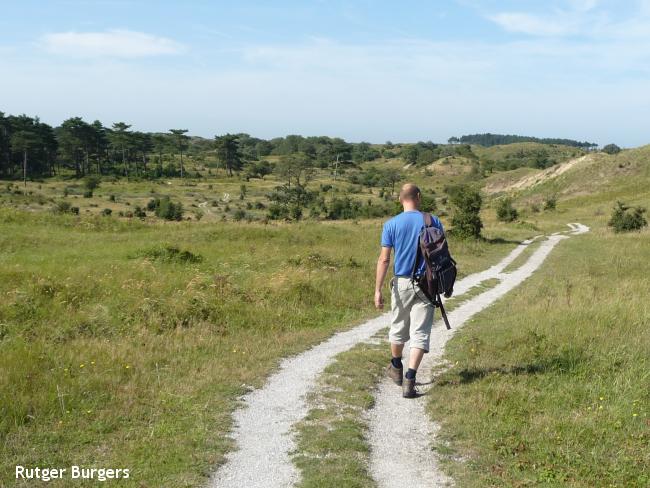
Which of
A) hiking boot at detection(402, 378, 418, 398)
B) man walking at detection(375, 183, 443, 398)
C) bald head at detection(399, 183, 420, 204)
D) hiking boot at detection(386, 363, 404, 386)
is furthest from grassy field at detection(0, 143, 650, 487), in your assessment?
bald head at detection(399, 183, 420, 204)

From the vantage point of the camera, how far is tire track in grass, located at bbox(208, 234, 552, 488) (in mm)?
4711

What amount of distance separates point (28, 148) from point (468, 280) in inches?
3451

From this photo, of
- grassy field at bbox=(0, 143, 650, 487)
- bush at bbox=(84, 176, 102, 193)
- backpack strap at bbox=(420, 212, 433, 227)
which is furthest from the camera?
bush at bbox=(84, 176, 102, 193)

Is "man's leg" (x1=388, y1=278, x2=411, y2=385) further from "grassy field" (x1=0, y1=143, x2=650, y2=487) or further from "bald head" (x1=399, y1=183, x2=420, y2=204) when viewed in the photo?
"bald head" (x1=399, y1=183, x2=420, y2=204)

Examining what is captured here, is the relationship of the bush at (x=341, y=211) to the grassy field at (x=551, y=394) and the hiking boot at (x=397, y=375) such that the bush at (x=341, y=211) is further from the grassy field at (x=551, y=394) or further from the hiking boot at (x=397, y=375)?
the hiking boot at (x=397, y=375)

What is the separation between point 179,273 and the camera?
15.9m

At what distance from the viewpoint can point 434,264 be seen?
636cm

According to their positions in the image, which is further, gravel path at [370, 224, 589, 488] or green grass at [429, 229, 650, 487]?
green grass at [429, 229, 650, 487]

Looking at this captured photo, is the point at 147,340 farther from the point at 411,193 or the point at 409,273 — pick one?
the point at 411,193

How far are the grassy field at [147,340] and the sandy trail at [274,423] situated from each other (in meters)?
0.18

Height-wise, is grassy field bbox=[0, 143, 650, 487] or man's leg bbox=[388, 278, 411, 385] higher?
man's leg bbox=[388, 278, 411, 385]

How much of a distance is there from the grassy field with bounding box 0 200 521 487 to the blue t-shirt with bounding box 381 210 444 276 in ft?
8.54

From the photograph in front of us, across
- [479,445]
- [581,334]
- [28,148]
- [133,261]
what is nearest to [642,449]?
[479,445]

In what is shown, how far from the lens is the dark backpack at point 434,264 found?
6355 mm
